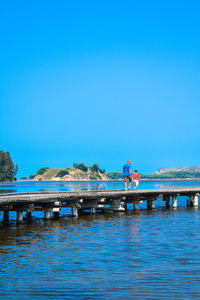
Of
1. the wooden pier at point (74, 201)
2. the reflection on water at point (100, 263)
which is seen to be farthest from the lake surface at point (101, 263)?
the wooden pier at point (74, 201)

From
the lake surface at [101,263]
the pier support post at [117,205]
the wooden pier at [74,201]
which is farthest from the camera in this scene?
the pier support post at [117,205]

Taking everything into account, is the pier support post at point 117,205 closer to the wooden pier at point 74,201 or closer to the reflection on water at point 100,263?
the wooden pier at point 74,201

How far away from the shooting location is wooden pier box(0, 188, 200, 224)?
2617 centimetres

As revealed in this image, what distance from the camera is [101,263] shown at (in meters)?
13.5

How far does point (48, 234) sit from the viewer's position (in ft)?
68.1

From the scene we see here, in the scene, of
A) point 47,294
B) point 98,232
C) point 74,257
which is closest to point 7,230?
point 98,232

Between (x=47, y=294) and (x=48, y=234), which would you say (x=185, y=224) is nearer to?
(x=48, y=234)

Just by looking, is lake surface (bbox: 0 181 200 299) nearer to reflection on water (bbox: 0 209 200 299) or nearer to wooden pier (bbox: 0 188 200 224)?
reflection on water (bbox: 0 209 200 299)

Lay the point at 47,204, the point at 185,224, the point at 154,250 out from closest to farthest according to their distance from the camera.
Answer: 1. the point at 154,250
2. the point at 185,224
3. the point at 47,204

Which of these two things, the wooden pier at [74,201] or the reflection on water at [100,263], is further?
the wooden pier at [74,201]

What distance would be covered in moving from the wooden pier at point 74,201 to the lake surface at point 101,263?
12.1ft

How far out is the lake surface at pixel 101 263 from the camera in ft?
34.1

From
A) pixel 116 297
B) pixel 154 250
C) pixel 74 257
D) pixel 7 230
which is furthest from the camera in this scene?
pixel 7 230

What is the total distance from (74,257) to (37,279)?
313 centimetres
